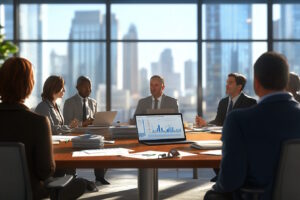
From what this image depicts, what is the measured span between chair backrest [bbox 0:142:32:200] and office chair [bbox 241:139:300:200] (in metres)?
1.11

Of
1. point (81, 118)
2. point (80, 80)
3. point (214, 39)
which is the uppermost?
point (214, 39)

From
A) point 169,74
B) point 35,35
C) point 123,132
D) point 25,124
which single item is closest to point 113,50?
point 169,74

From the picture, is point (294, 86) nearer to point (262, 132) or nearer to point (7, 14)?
point (262, 132)

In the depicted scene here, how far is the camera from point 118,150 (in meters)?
3.00

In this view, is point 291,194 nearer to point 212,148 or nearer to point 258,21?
point 212,148

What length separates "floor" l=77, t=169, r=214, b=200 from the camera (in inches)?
210

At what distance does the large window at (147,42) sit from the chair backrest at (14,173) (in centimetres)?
494

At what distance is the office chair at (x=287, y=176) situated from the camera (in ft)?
6.75

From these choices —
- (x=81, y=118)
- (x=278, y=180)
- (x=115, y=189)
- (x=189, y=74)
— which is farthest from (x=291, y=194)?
(x=189, y=74)

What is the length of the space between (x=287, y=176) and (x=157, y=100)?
13.5 feet

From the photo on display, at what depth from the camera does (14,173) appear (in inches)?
90.1

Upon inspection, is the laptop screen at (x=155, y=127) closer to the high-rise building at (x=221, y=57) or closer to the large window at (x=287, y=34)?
the high-rise building at (x=221, y=57)

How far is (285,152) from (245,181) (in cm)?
25

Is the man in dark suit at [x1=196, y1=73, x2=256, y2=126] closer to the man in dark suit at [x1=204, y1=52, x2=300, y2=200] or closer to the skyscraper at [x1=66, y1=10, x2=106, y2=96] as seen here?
the skyscraper at [x1=66, y1=10, x2=106, y2=96]
